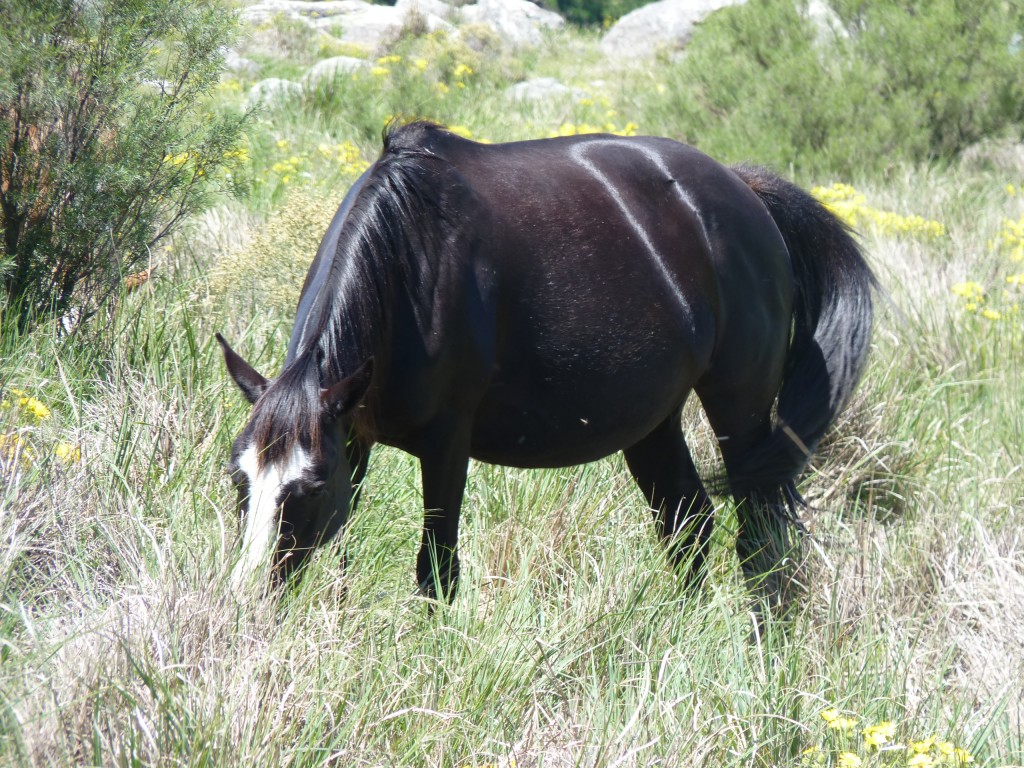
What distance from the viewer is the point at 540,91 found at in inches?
510

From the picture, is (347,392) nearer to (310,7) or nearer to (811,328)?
(811,328)

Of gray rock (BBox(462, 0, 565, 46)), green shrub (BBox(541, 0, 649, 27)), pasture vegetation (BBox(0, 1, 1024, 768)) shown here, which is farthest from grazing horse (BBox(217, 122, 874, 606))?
green shrub (BBox(541, 0, 649, 27))

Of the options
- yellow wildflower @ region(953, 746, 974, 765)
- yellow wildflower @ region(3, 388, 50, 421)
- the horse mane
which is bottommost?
yellow wildflower @ region(953, 746, 974, 765)

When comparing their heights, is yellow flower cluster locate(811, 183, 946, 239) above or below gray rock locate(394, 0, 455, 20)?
above

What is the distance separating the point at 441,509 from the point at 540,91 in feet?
34.9

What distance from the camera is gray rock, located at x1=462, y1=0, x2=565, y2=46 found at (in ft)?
63.3

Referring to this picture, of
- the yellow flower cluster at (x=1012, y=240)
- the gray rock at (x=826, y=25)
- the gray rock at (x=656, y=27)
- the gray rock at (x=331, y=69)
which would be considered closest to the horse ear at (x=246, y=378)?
the yellow flower cluster at (x=1012, y=240)

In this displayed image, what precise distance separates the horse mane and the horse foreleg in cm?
38

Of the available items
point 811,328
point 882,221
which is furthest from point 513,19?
point 811,328

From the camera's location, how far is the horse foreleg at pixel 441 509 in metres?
3.03

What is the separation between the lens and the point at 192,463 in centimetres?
353

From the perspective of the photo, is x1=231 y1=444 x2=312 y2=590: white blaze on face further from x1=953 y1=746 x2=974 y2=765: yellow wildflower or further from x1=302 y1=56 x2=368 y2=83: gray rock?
x1=302 y1=56 x2=368 y2=83: gray rock

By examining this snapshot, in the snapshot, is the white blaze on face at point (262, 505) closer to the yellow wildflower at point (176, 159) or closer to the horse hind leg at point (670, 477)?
the horse hind leg at point (670, 477)

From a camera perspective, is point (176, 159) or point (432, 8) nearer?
point (176, 159)
